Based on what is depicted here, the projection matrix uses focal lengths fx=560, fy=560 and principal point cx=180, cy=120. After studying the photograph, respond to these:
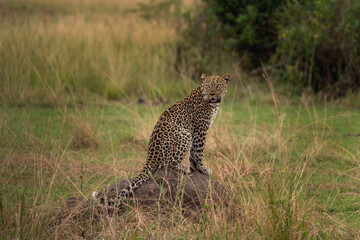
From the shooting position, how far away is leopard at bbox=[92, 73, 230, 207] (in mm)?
5527

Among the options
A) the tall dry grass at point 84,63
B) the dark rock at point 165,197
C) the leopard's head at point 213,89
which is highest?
the leopard's head at point 213,89

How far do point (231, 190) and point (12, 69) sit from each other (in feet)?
25.1

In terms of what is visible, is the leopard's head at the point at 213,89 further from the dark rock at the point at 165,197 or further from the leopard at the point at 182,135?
the dark rock at the point at 165,197

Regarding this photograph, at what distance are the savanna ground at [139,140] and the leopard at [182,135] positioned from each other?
24 cm

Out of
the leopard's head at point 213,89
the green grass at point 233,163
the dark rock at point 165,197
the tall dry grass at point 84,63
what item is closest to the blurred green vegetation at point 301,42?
the green grass at point 233,163

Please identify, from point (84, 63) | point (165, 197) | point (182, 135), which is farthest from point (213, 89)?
point (84, 63)

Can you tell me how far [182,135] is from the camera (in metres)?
5.68

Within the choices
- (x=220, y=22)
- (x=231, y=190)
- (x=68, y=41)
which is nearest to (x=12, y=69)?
(x=68, y=41)

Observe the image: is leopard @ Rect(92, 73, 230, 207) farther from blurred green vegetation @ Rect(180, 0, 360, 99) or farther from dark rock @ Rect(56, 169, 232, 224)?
blurred green vegetation @ Rect(180, 0, 360, 99)

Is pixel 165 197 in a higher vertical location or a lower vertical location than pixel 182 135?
lower

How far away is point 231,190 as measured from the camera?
5.34m

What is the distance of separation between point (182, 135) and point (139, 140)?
320cm

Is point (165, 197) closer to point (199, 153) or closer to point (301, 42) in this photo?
point (199, 153)

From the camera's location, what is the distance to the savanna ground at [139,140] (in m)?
4.83
